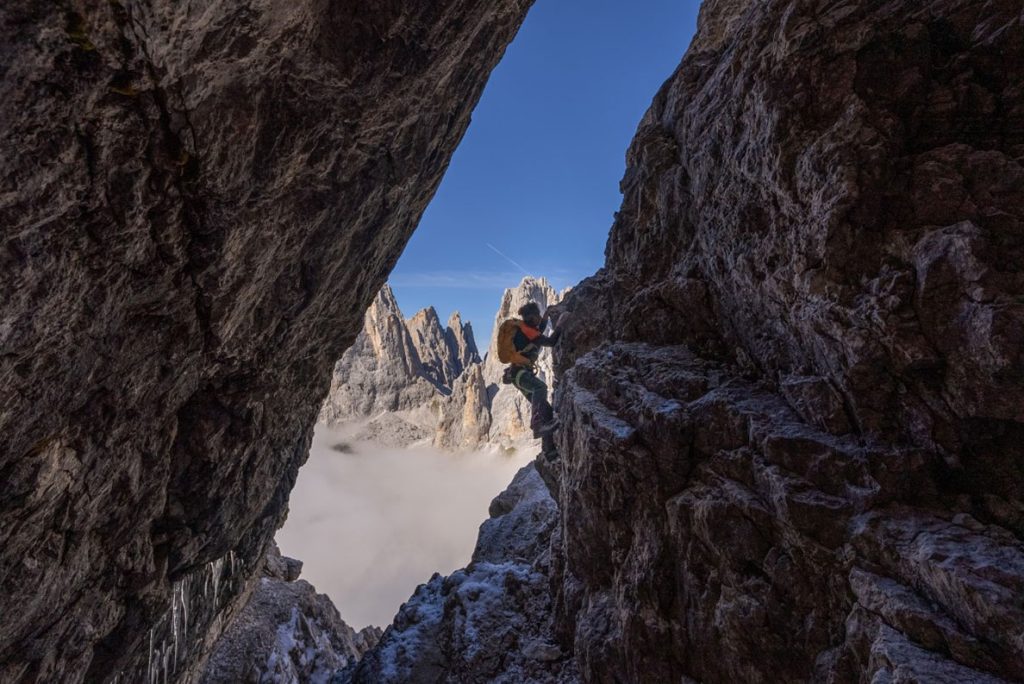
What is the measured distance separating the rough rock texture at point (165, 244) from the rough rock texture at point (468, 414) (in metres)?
65.3

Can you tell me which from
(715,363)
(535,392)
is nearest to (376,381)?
(535,392)

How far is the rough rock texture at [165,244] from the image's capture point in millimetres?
4031

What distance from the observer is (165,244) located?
5.38 metres

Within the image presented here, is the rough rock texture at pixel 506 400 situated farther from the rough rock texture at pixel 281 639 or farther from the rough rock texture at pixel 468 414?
the rough rock texture at pixel 281 639

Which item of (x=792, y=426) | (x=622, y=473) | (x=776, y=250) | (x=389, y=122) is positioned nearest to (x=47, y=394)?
(x=389, y=122)

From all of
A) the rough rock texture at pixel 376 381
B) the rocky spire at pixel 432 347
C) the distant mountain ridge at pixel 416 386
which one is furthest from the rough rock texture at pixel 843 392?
the rocky spire at pixel 432 347

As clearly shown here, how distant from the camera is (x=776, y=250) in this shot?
19.2ft

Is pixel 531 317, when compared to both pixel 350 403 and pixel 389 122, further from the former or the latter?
pixel 350 403

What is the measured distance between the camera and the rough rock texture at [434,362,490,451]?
244ft

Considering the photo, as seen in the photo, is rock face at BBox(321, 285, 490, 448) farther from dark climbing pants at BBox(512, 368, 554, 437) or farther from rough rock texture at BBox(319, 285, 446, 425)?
dark climbing pants at BBox(512, 368, 554, 437)

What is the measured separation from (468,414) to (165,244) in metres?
71.7

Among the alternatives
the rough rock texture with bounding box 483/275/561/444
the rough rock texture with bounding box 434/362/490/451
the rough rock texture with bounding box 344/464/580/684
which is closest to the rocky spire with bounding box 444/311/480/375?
the rough rock texture with bounding box 483/275/561/444

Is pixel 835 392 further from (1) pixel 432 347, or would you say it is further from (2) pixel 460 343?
(2) pixel 460 343

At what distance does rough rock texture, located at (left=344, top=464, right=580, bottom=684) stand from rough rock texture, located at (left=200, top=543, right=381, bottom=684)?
10.1ft
